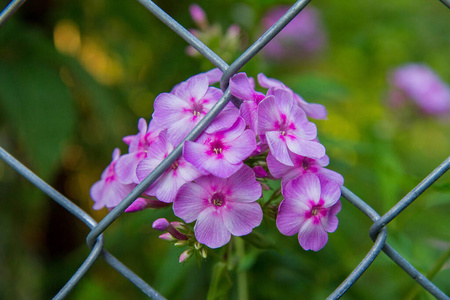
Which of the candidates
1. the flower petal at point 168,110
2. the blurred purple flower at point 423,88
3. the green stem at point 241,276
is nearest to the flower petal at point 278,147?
the flower petal at point 168,110

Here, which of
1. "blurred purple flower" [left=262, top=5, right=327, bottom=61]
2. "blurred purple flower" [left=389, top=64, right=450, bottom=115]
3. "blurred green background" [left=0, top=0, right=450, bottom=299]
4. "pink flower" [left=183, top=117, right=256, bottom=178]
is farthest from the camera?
"blurred purple flower" [left=262, top=5, right=327, bottom=61]

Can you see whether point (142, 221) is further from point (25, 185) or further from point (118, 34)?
point (118, 34)

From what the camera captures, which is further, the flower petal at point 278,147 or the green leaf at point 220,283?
the green leaf at point 220,283

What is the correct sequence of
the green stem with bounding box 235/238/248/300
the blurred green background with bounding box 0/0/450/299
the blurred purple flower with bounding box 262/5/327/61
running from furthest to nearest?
the blurred purple flower with bounding box 262/5/327/61
the blurred green background with bounding box 0/0/450/299
the green stem with bounding box 235/238/248/300

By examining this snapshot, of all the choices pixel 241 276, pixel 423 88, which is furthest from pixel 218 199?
pixel 423 88

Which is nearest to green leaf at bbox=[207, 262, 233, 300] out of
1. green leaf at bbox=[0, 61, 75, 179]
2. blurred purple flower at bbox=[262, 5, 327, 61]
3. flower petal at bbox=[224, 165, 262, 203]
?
flower petal at bbox=[224, 165, 262, 203]

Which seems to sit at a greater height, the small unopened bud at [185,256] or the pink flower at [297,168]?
the pink flower at [297,168]

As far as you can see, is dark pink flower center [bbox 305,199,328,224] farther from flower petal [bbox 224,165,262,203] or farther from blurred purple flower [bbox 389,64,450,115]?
blurred purple flower [bbox 389,64,450,115]

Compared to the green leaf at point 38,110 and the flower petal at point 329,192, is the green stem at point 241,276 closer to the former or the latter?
the flower petal at point 329,192
